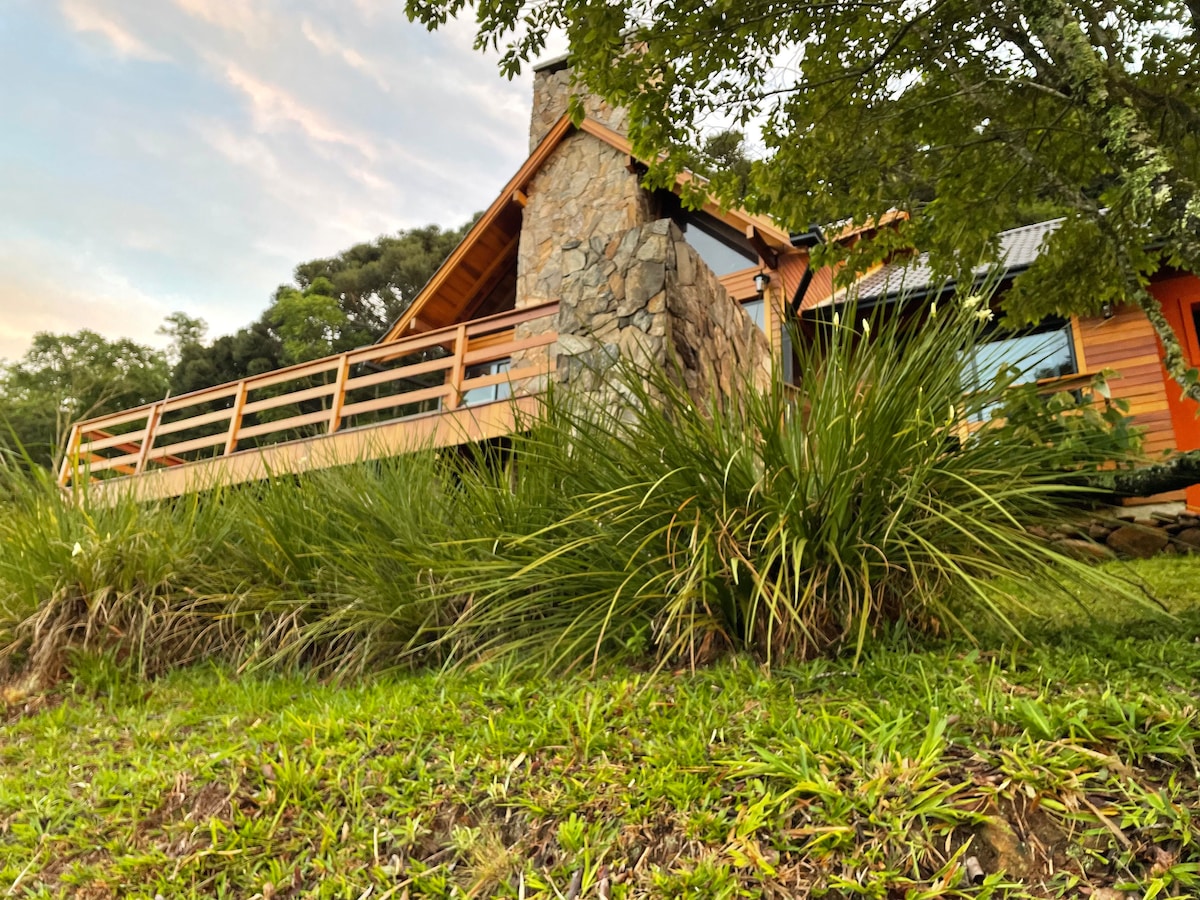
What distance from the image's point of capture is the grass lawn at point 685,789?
1474mm

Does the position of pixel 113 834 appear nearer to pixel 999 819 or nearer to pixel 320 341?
pixel 999 819

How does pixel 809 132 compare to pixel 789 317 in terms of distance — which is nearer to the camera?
pixel 789 317

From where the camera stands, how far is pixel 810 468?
2625mm

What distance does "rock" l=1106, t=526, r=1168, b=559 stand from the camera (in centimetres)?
759

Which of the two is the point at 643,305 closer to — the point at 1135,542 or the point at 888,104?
the point at 888,104

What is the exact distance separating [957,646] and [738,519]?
839 mm

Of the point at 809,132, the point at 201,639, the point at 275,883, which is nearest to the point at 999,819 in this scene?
the point at 275,883

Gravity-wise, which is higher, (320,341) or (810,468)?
(320,341)

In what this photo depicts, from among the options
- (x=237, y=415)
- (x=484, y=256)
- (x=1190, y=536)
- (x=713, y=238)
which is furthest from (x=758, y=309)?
(x=237, y=415)

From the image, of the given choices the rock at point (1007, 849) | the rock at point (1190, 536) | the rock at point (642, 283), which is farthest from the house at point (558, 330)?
the rock at point (1007, 849)

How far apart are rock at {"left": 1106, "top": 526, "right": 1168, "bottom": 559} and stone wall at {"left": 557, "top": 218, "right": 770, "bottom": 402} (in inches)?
201

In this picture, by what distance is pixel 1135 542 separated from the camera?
7762 mm

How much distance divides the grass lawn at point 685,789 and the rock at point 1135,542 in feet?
19.3

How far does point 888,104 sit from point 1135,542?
5234mm
